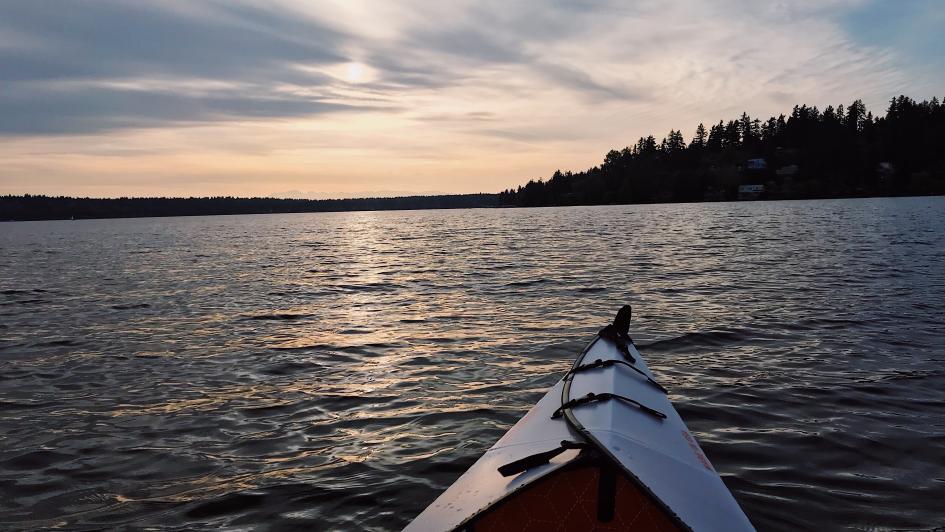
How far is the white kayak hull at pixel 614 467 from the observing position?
4.05 meters

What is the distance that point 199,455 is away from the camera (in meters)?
8.09

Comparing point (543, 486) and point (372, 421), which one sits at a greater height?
point (543, 486)

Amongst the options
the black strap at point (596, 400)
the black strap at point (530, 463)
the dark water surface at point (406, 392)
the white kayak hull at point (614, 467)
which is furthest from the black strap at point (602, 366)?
the black strap at point (530, 463)

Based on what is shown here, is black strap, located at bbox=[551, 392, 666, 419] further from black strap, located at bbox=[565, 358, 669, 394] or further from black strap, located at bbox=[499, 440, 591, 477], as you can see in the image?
black strap, located at bbox=[565, 358, 669, 394]

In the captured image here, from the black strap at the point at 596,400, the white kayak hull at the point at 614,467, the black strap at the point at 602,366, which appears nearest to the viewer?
the white kayak hull at the point at 614,467

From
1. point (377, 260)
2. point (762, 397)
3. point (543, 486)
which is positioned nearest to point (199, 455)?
point (543, 486)

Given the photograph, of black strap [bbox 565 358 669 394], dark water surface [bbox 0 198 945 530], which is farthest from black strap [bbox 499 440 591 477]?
black strap [bbox 565 358 669 394]

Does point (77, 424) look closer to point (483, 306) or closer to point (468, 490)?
point (468, 490)

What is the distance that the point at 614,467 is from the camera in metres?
4.03

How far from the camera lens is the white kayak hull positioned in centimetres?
405

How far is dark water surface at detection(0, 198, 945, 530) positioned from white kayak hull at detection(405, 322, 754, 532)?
160 cm

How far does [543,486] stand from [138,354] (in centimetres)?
1327

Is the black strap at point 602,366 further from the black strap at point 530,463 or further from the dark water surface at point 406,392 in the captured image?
the black strap at point 530,463

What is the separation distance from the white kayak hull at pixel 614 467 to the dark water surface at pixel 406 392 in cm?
160
